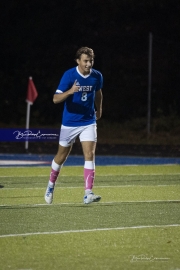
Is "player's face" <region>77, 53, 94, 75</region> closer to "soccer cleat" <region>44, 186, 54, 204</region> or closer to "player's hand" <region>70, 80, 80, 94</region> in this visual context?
"player's hand" <region>70, 80, 80, 94</region>

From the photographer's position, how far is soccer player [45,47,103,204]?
12.1m

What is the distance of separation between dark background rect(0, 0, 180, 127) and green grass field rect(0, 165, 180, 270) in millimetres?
25979

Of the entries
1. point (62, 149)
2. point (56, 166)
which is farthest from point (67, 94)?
point (56, 166)

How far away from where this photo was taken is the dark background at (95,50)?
4269 cm

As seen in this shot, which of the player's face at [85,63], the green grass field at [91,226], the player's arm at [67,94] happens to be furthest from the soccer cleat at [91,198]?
the player's face at [85,63]

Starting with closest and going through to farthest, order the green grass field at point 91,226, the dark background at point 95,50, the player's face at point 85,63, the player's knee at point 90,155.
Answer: the green grass field at point 91,226 < the player's face at point 85,63 < the player's knee at point 90,155 < the dark background at point 95,50

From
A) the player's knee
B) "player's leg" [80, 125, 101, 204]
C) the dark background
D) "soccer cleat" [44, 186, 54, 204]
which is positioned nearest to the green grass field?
"soccer cleat" [44, 186, 54, 204]

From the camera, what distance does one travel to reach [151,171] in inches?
794

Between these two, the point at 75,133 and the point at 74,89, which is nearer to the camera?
the point at 74,89

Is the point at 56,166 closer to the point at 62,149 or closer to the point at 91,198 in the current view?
the point at 62,149

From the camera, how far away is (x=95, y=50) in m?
45.0

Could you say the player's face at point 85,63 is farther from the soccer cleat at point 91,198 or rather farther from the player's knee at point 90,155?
the soccer cleat at point 91,198

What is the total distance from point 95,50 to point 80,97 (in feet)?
108

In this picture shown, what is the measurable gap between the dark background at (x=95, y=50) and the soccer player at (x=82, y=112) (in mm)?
29229
